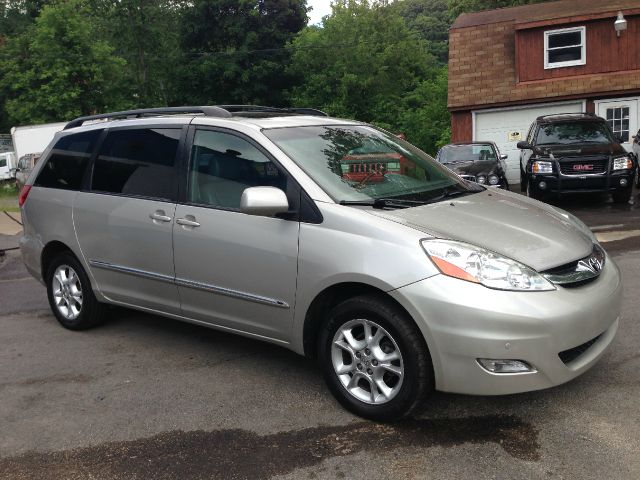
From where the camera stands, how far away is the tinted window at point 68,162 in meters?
5.17

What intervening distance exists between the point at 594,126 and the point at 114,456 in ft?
37.3

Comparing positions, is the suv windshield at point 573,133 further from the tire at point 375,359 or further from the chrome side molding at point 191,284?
the tire at point 375,359

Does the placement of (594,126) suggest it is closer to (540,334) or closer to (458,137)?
(458,137)

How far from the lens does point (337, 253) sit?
11.4ft

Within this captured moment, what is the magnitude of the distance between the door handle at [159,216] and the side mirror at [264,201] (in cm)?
90

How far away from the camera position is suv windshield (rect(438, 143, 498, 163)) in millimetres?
13109

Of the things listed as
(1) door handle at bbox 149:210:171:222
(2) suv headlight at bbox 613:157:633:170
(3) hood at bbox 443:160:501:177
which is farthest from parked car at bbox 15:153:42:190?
(1) door handle at bbox 149:210:171:222

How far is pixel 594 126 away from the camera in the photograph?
12016 millimetres

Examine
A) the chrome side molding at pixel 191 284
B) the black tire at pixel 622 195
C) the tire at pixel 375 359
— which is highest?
the black tire at pixel 622 195

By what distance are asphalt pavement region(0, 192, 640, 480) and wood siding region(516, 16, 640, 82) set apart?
15516 millimetres

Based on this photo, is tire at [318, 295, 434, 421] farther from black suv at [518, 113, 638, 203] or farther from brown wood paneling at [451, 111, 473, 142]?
brown wood paneling at [451, 111, 473, 142]

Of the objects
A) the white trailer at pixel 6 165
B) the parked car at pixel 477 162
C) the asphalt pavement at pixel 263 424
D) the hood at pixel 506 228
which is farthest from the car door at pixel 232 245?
the white trailer at pixel 6 165

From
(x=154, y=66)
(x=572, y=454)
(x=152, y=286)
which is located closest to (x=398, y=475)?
(x=572, y=454)

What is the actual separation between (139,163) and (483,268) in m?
2.79
